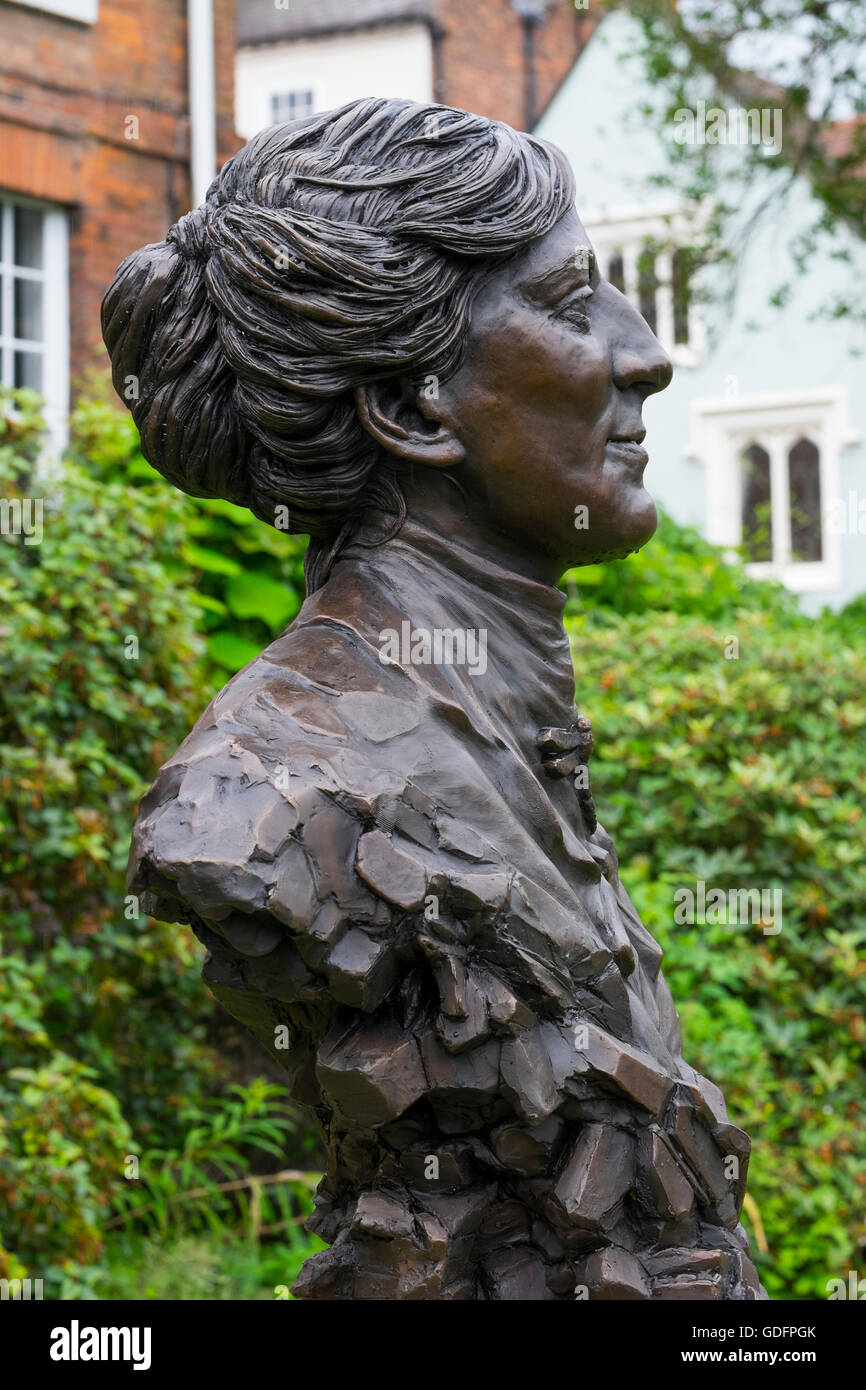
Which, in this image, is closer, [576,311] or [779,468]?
[576,311]

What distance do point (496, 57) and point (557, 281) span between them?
16148 mm

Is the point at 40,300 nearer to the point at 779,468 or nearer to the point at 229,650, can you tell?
the point at 229,650

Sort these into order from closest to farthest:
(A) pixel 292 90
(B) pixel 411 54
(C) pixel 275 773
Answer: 1. (C) pixel 275 773
2. (B) pixel 411 54
3. (A) pixel 292 90

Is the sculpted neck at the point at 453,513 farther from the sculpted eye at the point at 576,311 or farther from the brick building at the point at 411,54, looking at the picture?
the brick building at the point at 411,54

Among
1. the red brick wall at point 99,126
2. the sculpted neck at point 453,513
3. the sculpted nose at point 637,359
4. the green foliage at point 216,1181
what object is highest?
the red brick wall at point 99,126

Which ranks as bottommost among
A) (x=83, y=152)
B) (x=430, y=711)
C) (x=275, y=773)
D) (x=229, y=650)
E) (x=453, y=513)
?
(x=275, y=773)

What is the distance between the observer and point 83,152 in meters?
8.44

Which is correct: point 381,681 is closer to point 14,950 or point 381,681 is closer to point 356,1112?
point 356,1112

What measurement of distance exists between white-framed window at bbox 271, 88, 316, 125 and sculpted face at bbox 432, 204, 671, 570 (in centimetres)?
1716

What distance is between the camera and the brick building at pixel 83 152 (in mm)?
8250

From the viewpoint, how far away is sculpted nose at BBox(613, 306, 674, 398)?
2332 mm

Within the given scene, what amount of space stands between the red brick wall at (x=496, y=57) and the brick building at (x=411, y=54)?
1 centimetres

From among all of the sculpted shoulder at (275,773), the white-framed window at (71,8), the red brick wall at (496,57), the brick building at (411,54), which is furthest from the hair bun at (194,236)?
the red brick wall at (496,57)

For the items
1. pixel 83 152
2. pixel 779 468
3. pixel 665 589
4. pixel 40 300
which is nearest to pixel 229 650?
pixel 665 589
